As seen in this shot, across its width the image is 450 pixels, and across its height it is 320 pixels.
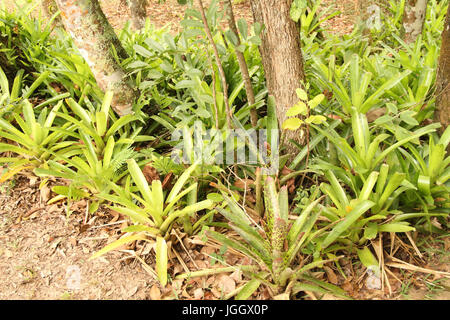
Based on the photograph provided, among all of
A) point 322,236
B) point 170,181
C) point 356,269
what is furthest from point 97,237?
point 356,269

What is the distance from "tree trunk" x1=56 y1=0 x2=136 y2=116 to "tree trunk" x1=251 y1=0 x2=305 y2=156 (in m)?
1.11

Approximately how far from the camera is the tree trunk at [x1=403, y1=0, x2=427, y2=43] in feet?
10.3

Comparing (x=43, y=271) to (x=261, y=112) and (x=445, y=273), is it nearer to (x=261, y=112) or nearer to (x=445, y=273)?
(x=261, y=112)

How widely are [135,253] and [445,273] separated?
1.61 meters

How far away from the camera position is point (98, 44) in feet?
8.39

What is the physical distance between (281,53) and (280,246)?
1.17m

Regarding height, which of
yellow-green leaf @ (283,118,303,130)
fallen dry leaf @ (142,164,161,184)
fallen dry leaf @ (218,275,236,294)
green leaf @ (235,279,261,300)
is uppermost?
yellow-green leaf @ (283,118,303,130)

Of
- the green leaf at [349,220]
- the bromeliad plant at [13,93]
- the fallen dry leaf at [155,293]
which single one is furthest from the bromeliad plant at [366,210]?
the bromeliad plant at [13,93]

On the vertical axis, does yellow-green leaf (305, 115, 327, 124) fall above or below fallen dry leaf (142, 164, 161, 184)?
above

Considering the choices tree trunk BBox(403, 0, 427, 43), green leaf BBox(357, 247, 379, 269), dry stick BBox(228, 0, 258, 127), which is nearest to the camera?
green leaf BBox(357, 247, 379, 269)

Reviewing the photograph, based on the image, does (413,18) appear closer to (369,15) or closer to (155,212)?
(369,15)

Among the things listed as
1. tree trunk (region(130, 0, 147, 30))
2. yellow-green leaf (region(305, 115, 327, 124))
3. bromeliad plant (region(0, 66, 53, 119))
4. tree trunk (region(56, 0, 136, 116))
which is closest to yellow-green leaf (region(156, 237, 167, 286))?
yellow-green leaf (region(305, 115, 327, 124))

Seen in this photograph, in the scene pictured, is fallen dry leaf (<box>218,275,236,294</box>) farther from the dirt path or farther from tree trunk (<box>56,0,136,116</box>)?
tree trunk (<box>56,0,136,116</box>)
